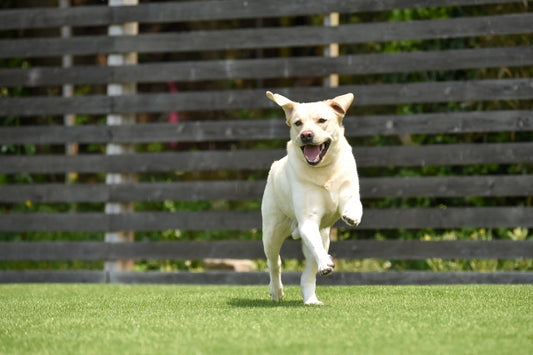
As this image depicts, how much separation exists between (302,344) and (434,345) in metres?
0.51

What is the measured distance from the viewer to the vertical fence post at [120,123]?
26.1 feet

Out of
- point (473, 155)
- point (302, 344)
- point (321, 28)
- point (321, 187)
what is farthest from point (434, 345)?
point (321, 28)

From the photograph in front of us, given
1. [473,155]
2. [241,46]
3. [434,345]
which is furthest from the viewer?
[241,46]

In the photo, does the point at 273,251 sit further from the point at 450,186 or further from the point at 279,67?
the point at 279,67

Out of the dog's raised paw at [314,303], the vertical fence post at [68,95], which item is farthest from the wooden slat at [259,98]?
the dog's raised paw at [314,303]

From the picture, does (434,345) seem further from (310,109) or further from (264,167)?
(264,167)

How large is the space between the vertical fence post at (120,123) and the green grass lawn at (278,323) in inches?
71.2

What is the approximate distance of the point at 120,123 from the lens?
8.01 m

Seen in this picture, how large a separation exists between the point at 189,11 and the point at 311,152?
11.1ft

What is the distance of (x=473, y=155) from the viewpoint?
720 centimetres

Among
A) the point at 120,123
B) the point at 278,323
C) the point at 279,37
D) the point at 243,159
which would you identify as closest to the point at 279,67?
the point at 279,37

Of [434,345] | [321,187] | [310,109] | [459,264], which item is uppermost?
[310,109]

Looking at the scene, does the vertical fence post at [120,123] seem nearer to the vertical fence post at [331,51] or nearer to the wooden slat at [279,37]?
the wooden slat at [279,37]

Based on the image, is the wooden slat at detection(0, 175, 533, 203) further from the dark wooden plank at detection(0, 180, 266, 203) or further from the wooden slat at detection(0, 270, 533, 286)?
the wooden slat at detection(0, 270, 533, 286)
